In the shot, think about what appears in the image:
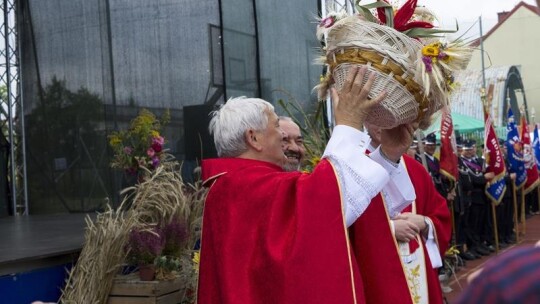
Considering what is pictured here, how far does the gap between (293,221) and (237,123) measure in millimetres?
538

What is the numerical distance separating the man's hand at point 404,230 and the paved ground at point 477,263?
1.72 metres

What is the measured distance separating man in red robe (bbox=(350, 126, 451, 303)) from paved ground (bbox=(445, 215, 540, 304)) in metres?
1.28

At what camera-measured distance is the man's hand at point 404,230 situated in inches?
146

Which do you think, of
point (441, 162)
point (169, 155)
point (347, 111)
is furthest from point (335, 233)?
point (441, 162)

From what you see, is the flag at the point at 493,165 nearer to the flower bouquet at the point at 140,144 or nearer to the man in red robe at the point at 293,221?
the flower bouquet at the point at 140,144

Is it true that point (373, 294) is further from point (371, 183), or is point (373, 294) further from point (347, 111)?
point (347, 111)

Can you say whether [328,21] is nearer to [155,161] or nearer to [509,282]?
[509,282]

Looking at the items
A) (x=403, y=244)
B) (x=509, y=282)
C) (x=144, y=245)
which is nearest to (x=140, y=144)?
(x=144, y=245)

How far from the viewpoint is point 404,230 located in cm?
371

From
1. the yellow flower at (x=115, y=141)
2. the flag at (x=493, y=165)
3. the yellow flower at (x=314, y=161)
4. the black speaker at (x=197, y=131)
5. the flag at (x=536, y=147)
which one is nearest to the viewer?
the yellow flower at (x=314, y=161)

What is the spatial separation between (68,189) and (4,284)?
4613mm

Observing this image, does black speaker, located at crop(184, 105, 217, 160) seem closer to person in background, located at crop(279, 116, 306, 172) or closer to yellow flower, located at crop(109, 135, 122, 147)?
yellow flower, located at crop(109, 135, 122, 147)

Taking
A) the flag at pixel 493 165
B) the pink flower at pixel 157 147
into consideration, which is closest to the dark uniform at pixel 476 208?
the flag at pixel 493 165

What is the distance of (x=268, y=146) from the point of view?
116 inches
